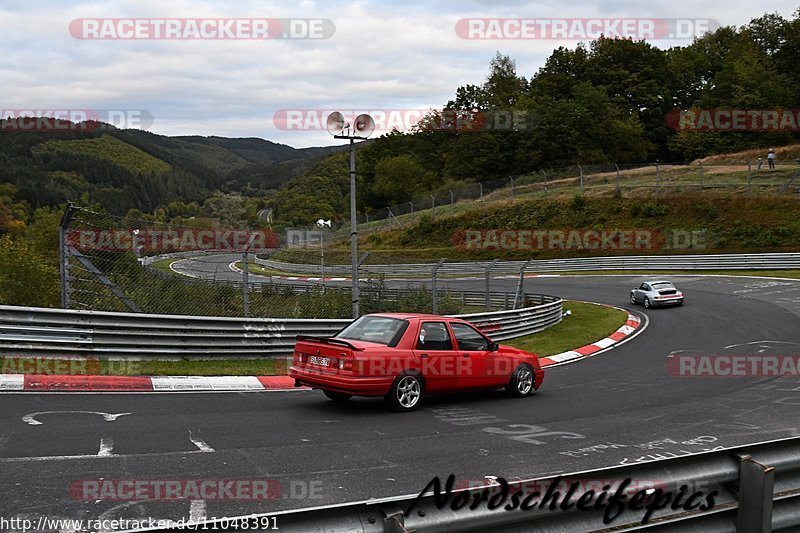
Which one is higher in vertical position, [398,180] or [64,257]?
[398,180]

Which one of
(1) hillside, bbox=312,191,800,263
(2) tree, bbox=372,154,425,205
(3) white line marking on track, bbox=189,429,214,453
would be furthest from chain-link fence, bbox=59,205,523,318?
(2) tree, bbox=372,154,425,205

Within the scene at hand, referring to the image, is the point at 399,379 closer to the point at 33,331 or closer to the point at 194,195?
A: the point at 33,331

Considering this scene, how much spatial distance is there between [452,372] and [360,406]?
151 cm

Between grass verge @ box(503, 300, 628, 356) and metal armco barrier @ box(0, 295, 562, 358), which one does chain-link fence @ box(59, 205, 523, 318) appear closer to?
metal armco barrier @ box(0, 295, 562, 358)

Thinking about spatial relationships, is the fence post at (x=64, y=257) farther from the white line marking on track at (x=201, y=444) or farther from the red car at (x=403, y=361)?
the white line marking on track at (x=201, y=444)

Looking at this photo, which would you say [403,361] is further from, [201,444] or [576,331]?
[576,331]

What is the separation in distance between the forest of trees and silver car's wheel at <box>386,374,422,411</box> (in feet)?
A: 243

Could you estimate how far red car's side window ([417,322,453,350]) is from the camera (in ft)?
36.5

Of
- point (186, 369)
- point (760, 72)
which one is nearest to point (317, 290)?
point (186, 369)

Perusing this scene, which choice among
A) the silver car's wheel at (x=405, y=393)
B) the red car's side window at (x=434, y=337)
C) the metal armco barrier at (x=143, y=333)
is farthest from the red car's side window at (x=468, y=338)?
the metal armco barrier at (x=143, y=333)

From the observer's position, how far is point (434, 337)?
1133cm

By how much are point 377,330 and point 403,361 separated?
2.43ft

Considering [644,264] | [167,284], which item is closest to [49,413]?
[167,284]

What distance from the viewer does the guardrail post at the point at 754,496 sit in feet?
12.6
